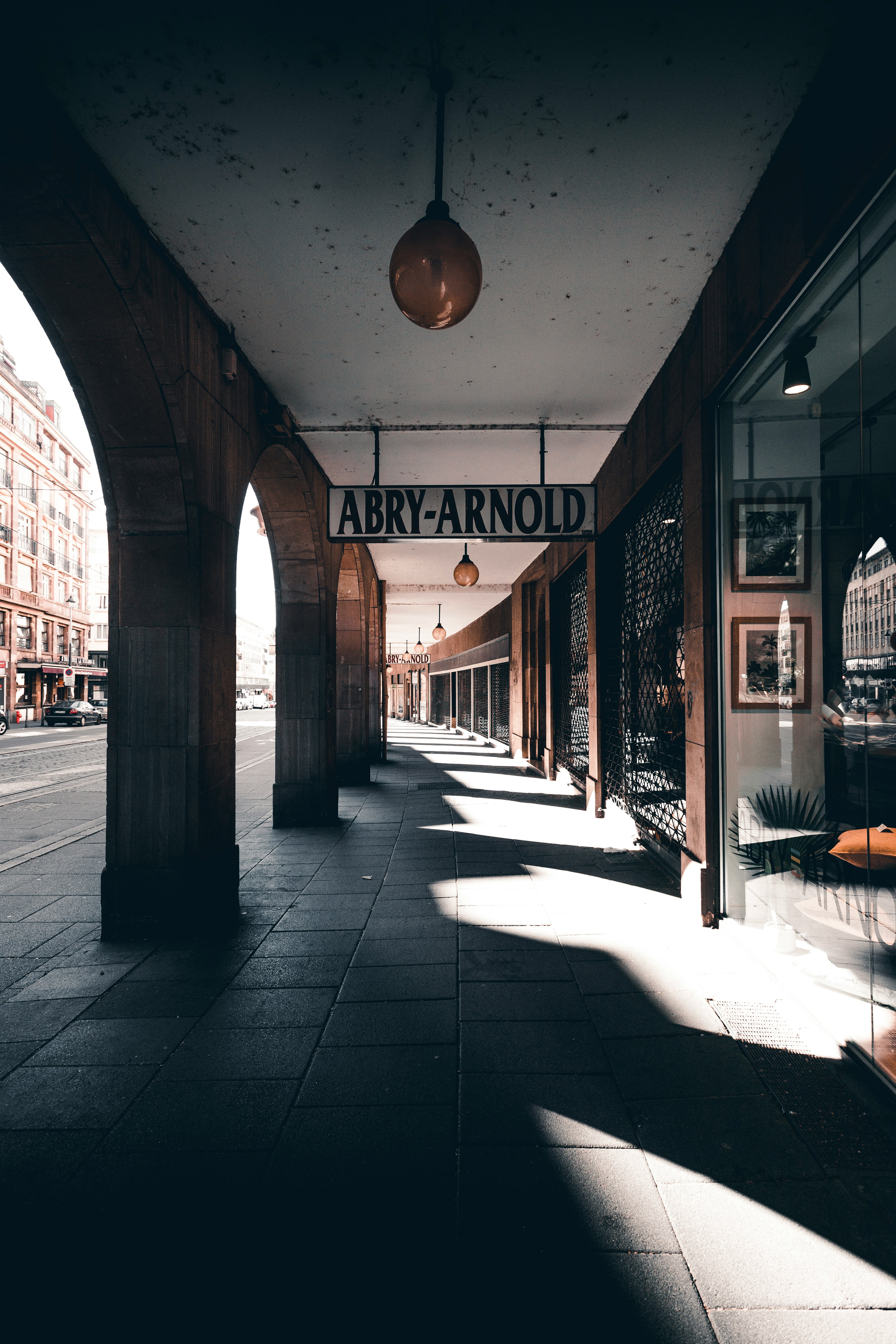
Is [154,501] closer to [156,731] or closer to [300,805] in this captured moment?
[156,731]

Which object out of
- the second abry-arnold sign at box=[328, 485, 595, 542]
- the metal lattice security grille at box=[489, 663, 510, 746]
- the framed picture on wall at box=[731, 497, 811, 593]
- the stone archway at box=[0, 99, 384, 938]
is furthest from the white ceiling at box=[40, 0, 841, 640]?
the metal lattice security grille at box=[489, 663, 510, 746]

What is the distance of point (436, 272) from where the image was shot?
2.20 m

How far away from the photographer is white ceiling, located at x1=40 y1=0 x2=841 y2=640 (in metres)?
2.39

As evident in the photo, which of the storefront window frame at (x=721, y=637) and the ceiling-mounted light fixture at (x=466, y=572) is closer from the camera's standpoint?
the storefront window frame at (x=721, y=637)

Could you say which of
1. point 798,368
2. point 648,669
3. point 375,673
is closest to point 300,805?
point 648,669

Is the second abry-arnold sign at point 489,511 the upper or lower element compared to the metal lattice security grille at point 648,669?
upper

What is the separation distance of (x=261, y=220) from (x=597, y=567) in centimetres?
530

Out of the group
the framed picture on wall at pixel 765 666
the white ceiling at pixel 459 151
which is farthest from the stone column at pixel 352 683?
the framed picture on wall at pixel 765 666

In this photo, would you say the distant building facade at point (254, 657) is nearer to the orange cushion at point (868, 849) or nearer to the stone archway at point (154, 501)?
the stone archway at point (154, 501)

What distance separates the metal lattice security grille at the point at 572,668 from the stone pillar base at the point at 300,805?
374cm

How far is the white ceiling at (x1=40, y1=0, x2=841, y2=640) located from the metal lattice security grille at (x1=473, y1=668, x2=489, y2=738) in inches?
633

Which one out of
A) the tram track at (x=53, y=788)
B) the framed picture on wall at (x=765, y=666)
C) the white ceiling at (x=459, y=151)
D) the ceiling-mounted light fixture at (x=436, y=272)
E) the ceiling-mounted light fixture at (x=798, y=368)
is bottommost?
the tram track at (x=53, y=788)

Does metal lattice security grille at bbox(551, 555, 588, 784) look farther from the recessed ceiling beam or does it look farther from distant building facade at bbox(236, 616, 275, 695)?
distant building facade at bbox(236, 616, 275, 695)

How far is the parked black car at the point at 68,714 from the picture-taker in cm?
3105
